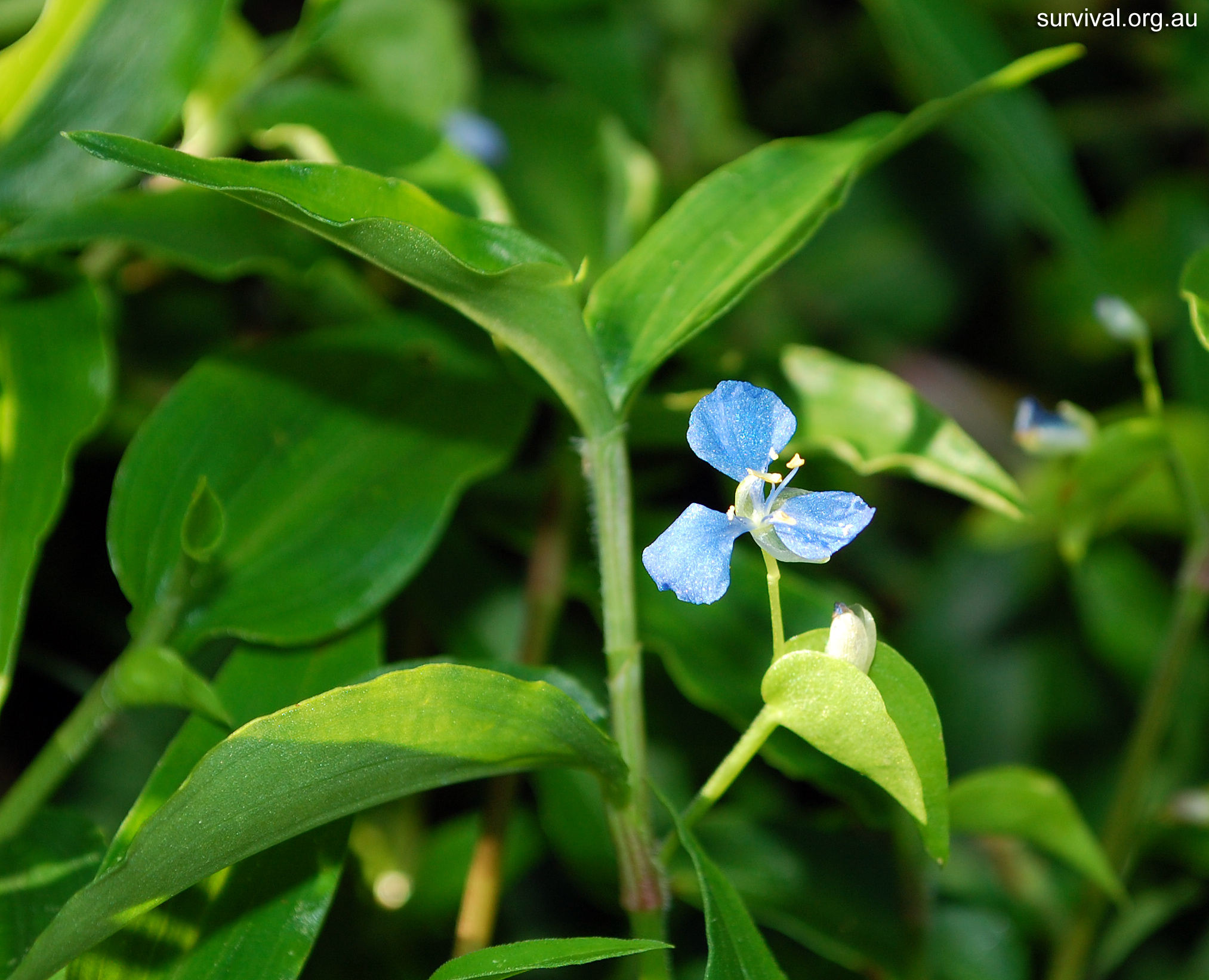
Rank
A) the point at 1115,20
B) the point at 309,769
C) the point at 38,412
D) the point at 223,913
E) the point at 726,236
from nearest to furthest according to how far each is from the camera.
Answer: the point at 309,769, the point at 223,913, the point at 726,236, the point at 38,412, the point at 1115,20

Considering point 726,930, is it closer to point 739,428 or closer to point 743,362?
point 739,428

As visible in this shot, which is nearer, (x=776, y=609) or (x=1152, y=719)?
(x=776, y=609)

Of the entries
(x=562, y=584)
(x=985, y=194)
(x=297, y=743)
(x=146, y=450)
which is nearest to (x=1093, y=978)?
(x=562, y=584)

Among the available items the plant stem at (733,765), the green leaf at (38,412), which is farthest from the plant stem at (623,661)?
the green leaf at (38,412)

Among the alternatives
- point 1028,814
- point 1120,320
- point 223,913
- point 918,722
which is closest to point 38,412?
point 223,913

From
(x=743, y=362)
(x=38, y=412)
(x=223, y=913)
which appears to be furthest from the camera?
(x=743, y=362)

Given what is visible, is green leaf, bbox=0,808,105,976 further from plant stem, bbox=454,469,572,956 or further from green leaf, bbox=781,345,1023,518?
green leaf, bbox=781,345,1023,518

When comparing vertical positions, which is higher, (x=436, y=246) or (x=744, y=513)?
(x=436, y=246)

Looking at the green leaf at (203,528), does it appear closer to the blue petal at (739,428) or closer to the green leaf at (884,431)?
the blue petal at (739,428)
